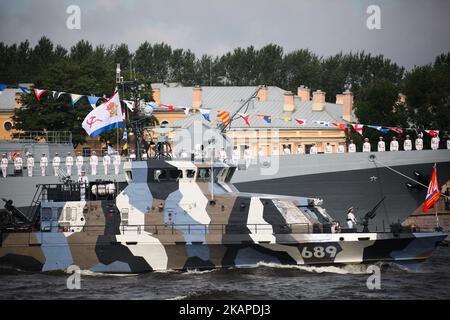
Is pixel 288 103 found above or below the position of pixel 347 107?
above

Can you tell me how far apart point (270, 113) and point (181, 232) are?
3024 centimetres

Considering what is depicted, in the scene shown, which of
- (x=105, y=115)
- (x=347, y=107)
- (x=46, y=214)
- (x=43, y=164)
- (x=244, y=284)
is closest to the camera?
(x=244, y=284)

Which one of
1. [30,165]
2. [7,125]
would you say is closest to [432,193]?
[30,165]

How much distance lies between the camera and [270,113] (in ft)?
182

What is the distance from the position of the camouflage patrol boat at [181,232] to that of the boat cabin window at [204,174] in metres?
0.03

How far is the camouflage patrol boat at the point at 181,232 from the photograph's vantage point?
2577 cm

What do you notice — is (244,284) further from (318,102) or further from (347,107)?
(347,107)

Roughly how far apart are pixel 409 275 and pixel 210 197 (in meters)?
6.22

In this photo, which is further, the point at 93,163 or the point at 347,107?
the point at 347,107

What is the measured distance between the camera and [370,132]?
2071 inches

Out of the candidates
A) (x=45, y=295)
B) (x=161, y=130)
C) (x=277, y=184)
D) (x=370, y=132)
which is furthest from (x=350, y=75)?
(x=45, y=295)

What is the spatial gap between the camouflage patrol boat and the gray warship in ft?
0.10

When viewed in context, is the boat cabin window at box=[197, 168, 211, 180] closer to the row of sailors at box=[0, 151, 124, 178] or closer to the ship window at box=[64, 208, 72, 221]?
the ship window at box=[64, 208, 72, 221]

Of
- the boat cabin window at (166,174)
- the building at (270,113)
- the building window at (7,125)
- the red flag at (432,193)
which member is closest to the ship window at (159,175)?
the boat cabin window at (166,174)
